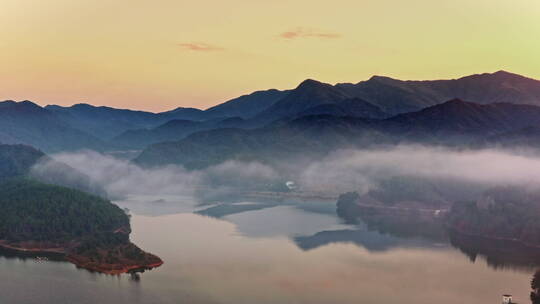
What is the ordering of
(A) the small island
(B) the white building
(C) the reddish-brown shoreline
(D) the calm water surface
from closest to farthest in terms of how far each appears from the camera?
(B) the white building → (D) the calm water surface → (C) the reddish-brown shoreline → (A) the small island

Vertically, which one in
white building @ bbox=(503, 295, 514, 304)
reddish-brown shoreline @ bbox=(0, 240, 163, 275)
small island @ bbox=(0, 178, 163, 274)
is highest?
small island @ bbox=(0, 178, 163, 274)

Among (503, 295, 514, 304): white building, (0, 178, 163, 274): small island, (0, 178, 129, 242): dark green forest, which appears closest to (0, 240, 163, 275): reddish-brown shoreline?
(0, 178, 163, 274): small island

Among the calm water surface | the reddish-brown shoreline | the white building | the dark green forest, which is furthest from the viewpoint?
the dark green forest

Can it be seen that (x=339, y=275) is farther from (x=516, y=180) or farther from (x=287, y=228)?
(x=516, y=180)

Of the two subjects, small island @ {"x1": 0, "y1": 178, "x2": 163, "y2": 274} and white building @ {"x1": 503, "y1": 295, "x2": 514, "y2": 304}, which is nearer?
white building @ {"x1": 503, "y1": 295, "x2": 514, "y2": 304}

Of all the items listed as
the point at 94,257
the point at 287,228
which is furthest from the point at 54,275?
the point at 287,228

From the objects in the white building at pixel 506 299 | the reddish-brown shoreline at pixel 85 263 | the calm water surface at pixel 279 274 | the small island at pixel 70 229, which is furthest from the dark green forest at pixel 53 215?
the white building at pixel 506 299

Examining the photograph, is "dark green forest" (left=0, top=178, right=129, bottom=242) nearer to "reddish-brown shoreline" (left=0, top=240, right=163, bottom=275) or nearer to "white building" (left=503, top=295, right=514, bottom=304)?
"reddish-brown shoreline" (left=0, top=240, right=163, bottom=275)
